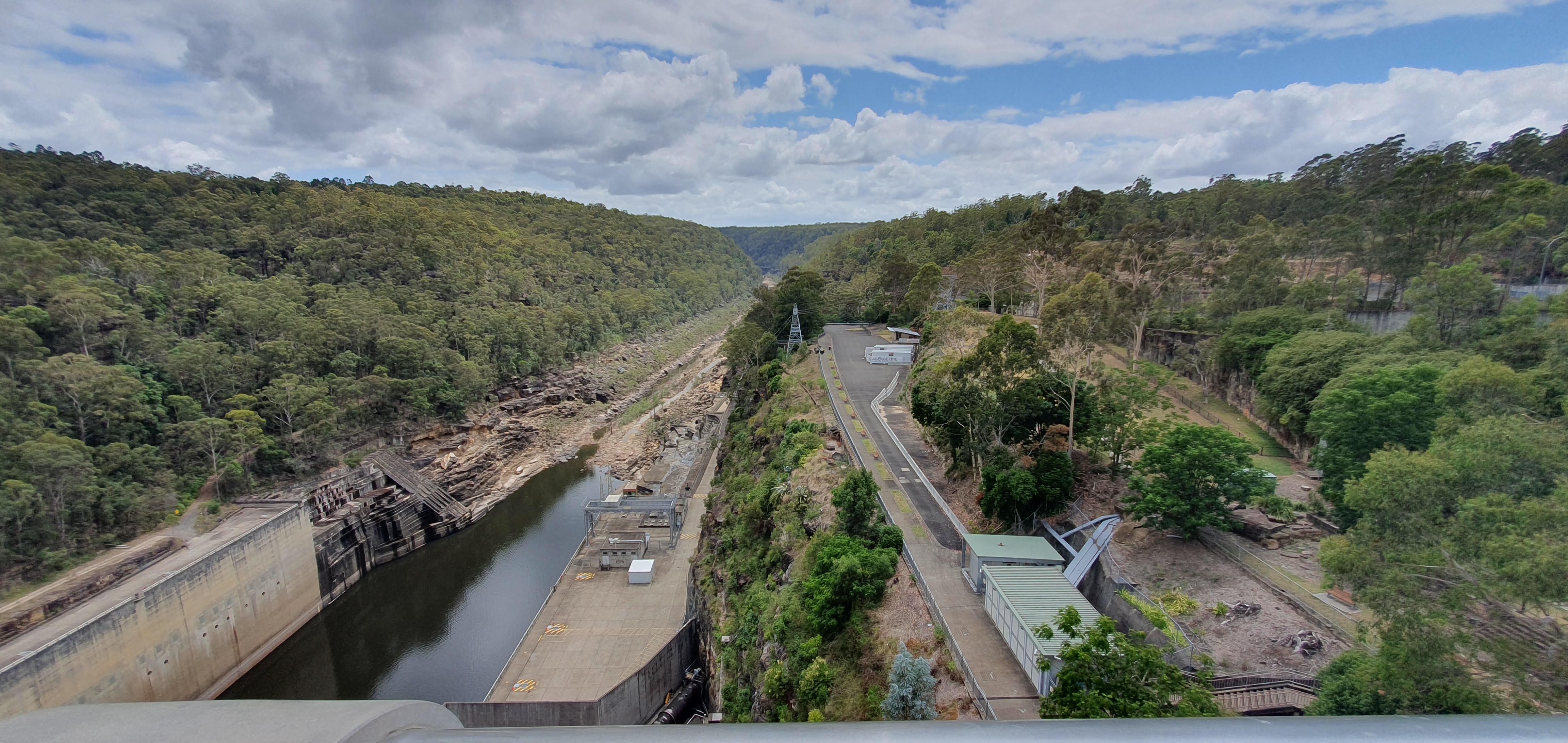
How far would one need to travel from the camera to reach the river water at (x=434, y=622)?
770 inches

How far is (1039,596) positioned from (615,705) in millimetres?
10538

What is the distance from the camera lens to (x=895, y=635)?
42.1ft

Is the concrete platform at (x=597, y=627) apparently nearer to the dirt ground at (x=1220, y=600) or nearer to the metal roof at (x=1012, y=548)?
the metal roof at (x=1012, y=548)

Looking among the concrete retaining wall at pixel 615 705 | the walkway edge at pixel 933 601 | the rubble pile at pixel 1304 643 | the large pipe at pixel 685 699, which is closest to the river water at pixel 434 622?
the concrete retaining wall at pixel 615 705

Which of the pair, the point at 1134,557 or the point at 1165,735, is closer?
the point at 1165,735

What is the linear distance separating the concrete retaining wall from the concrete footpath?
757 centimetres

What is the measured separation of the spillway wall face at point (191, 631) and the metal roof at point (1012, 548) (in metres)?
17.9

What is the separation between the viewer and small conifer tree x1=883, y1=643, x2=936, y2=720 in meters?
10.2

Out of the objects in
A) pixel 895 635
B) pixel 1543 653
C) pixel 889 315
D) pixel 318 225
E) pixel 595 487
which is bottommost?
pixel 595 487


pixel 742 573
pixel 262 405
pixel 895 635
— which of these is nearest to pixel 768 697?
pixel 895 635

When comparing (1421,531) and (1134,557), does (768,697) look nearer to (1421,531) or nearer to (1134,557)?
(1134,557)

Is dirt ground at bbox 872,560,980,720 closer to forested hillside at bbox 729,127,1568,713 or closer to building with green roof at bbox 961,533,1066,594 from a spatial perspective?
building with green roof at bbox 961,533,1066,594

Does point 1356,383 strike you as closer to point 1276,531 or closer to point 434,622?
point 1276,531

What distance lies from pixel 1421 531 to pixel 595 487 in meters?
32.2
